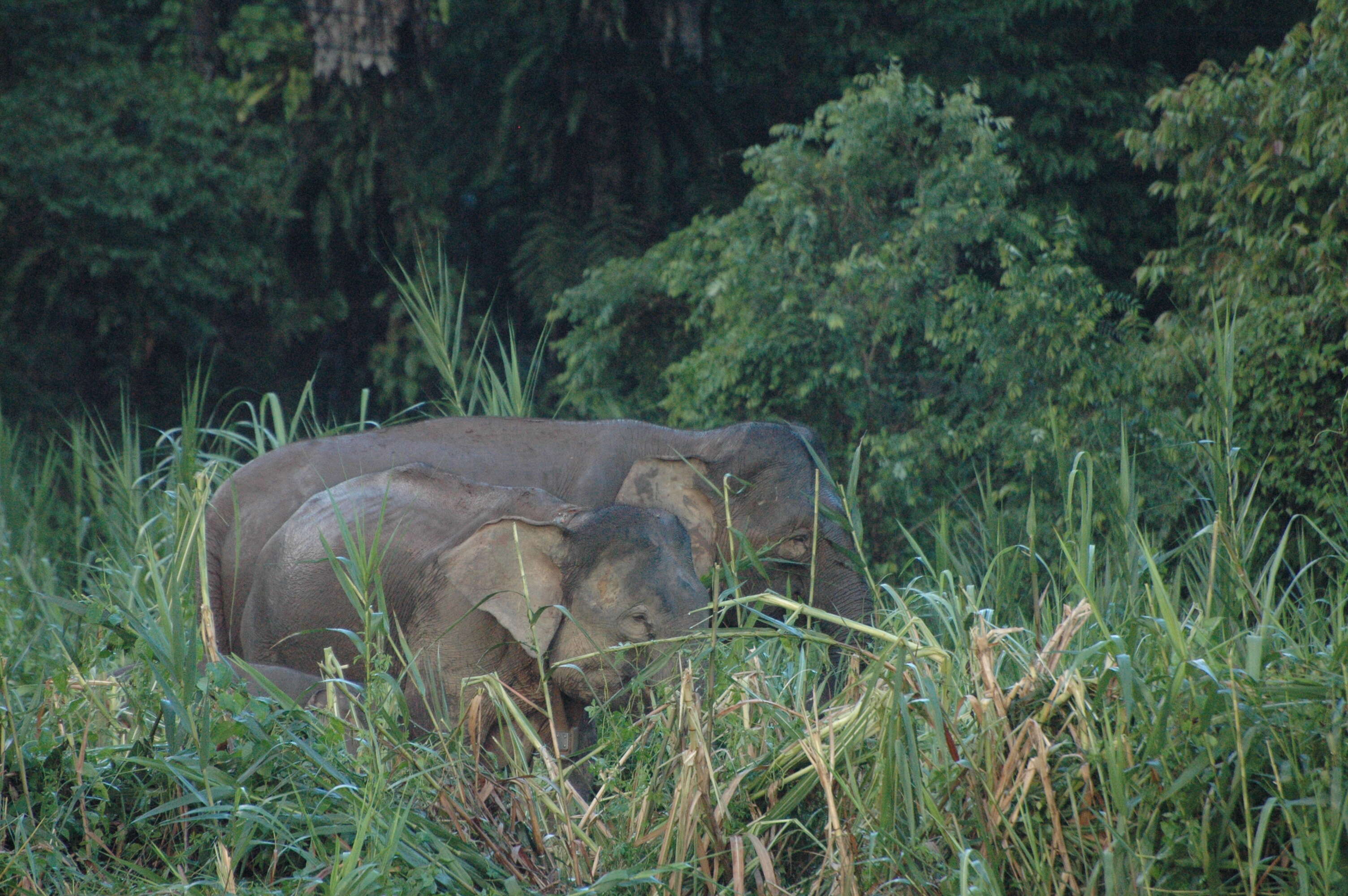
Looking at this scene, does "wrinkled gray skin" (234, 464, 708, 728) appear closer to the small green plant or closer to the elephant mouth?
the elephant mouth

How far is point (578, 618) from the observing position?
13.0 ft

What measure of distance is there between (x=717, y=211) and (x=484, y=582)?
7.19 metres

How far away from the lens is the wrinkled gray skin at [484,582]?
3.91 m

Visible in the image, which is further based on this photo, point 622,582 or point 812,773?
Answer: point 622,582

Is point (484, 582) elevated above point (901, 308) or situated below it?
below

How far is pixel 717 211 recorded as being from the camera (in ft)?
35.7

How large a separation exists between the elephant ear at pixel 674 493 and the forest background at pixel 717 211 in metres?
1.42

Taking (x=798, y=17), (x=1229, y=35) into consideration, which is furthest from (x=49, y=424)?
(x=1229, y=35)

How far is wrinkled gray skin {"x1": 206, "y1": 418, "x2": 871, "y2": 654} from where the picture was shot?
4832mm

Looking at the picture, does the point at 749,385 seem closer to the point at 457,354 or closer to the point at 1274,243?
the point at 457,354

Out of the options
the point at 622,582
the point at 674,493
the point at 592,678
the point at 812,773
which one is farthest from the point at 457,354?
the point at 812,773

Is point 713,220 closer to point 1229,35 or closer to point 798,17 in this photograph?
point 798,17

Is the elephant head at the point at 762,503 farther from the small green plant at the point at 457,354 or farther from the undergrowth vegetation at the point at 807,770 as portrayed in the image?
the undergrowth vegetation at the point at 807,770

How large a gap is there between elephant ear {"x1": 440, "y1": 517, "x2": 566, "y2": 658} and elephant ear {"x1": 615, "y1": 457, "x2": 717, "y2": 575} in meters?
0.90
